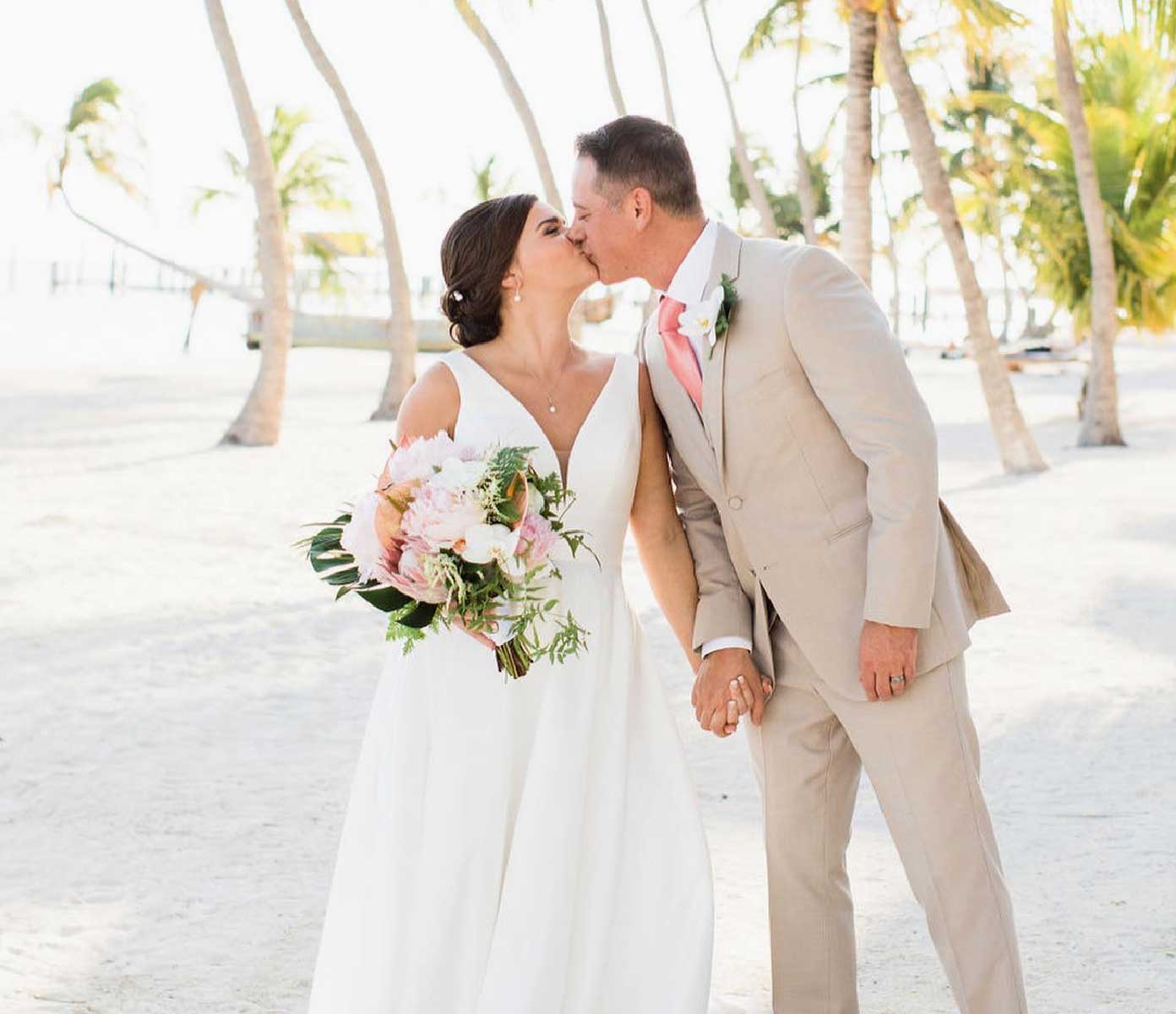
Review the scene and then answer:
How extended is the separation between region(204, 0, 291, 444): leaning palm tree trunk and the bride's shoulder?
15.1 metres

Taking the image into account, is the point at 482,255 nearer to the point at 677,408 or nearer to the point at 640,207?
the point at 640,207

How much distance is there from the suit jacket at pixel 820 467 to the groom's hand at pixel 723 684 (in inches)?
2.3

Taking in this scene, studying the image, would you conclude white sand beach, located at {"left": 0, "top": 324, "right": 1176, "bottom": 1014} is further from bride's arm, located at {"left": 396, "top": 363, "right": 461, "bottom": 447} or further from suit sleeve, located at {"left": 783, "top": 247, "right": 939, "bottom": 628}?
bride's arm, located at {"left": 396, "top": 363, "right": 461, "bottom": 447}

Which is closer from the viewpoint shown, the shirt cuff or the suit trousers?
the suit trousers

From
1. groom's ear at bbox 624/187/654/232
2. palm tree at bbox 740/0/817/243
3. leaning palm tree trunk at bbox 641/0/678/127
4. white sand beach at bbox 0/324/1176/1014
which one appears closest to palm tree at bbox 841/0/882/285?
white sand beach at bbox 0/324/1176/1014

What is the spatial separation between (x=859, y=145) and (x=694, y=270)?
10392 mm

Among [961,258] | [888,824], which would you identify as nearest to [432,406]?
[888,824]

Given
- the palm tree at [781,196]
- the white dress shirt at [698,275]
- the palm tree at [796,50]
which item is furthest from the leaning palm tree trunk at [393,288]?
the palm tree at [781,196]

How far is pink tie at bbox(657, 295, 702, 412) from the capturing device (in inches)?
144

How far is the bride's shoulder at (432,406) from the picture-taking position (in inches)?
143

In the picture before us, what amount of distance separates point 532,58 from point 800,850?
1154 inches

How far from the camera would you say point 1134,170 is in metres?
24.7

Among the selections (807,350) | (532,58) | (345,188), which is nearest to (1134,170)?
(532,58)

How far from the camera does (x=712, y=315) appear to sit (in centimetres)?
342
